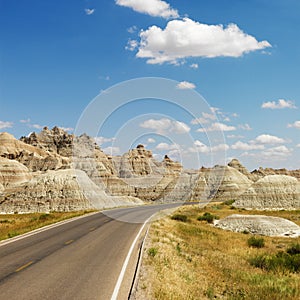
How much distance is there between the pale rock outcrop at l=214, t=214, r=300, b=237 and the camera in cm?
3656

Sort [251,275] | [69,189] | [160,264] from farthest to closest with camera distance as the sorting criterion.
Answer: [69,189] < [251,275] < [160,264]

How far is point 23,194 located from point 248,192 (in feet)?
161

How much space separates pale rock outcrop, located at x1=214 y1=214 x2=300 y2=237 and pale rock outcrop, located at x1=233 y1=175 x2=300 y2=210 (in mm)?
39427

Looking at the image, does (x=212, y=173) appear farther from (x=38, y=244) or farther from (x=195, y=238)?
(x=38, y=244)

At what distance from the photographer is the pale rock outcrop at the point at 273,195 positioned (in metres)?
78.1

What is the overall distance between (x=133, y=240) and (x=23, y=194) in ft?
190

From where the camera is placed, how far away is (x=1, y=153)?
555ft

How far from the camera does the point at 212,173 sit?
150250mm

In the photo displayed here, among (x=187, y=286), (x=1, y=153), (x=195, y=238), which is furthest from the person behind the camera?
(x=1, y=153)

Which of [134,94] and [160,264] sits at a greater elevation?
[134,94]

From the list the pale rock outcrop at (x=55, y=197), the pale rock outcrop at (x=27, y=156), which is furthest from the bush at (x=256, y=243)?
the pale rock outcrop at (x=27, y=156)

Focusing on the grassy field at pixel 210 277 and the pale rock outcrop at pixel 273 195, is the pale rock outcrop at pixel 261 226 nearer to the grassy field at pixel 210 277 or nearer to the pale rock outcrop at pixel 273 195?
the grassy field at pixel 210 277

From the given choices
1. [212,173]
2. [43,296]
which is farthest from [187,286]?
[212,173]

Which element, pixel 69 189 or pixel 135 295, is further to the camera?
pixel 69 189
